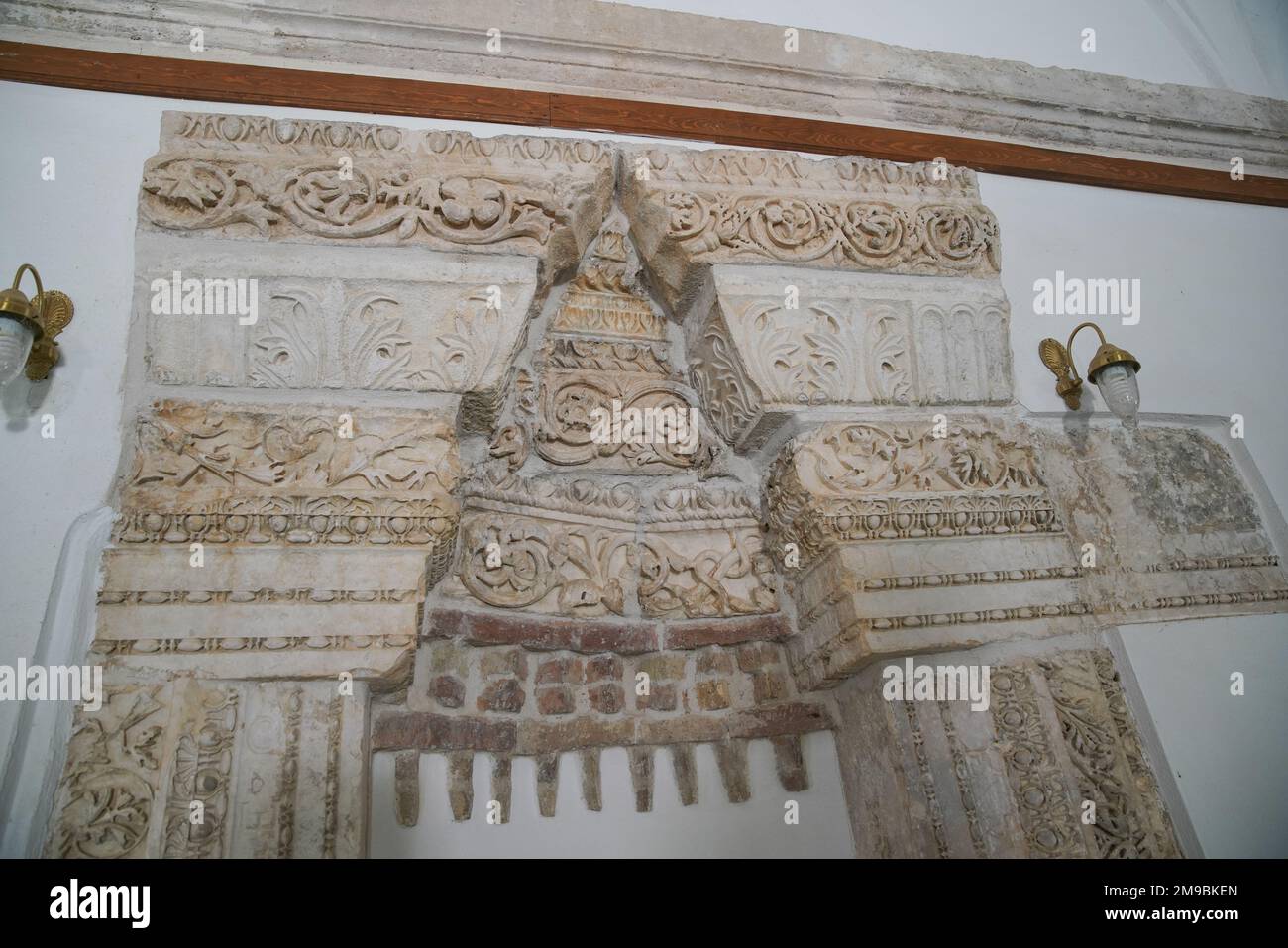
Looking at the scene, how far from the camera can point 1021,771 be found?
184 centimetres

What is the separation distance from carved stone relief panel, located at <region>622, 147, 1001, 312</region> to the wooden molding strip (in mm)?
191

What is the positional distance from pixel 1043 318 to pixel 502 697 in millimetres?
1924

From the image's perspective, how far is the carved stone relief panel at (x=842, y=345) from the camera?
2.17 metres

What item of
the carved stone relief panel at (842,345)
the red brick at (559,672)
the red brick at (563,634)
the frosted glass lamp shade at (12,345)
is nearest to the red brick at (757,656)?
the red brick at (563,634)

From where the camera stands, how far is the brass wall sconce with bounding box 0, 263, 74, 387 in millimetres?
1603

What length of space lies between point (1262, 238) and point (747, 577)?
2.17m

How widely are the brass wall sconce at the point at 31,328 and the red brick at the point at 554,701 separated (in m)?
1.38

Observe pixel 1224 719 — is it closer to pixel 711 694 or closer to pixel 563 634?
pixel 711 694

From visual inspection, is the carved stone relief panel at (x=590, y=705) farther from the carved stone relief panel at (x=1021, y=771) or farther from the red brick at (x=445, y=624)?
the carved stone relief panel at (x=1021, y=771)

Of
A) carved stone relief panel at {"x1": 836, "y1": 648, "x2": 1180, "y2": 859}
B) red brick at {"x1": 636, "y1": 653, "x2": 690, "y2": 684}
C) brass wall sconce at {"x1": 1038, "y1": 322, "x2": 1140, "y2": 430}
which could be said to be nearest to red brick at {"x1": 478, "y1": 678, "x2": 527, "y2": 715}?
red brick at {"x1": 636, "y1": 653, "x2": 690, "y2": 684}

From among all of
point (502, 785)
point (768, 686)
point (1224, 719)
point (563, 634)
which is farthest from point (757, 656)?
point (1224, 719)
